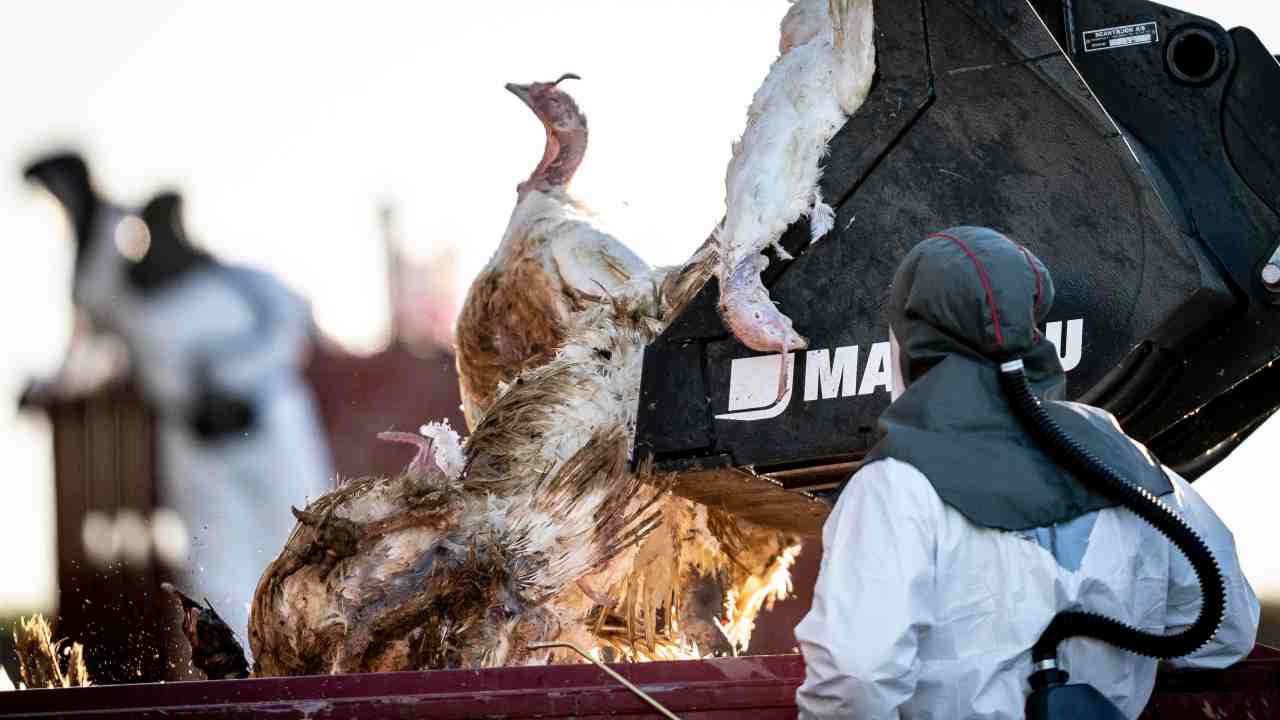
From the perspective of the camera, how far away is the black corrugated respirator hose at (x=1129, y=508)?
2299 mm

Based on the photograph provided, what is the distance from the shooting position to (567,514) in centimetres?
405

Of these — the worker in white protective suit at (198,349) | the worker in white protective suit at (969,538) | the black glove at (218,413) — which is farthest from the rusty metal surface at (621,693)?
the black glove at (218,413)

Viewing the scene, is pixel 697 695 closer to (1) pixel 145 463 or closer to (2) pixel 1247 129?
(2) pixel 1247 129

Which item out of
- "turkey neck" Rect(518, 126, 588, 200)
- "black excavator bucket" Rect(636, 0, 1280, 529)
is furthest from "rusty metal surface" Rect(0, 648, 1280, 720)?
"turkey neck" Rect(518, 126, 588, 200)

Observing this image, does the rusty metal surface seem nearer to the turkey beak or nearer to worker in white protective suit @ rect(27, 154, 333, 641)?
the turkey beak

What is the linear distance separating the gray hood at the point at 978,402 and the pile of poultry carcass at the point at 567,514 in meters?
1.34

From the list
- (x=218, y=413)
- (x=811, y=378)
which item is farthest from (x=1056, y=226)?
(x=218, y=413)

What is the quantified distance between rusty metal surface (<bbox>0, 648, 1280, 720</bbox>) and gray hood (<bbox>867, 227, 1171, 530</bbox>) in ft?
1.70

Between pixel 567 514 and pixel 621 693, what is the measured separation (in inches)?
53.4

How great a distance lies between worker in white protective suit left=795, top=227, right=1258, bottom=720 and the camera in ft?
7.17

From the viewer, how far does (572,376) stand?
4.24 meters

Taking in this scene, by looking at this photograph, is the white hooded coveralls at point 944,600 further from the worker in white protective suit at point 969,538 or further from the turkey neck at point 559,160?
the turkey neck at point 559,160

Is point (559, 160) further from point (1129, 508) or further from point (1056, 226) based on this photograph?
point (1129, 508)

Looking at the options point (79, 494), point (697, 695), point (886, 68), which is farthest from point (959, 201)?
point (79, 494)
